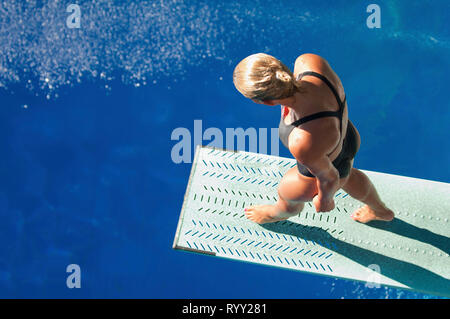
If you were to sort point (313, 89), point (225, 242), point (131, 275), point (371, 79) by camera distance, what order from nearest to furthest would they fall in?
point (313, 89) → point (225, 242) → point (131, 275) → point (371, 79)

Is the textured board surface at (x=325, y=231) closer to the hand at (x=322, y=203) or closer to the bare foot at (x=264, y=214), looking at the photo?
the bare foot at (x=264, y=214)

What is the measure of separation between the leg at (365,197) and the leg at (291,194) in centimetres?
36

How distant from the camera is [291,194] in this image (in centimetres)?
267

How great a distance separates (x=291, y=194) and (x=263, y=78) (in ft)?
3.28

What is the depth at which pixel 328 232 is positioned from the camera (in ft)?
11.3

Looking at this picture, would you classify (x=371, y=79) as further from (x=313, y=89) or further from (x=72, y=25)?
(x=72, y=25)

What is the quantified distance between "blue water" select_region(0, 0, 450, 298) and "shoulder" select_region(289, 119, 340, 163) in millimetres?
2554

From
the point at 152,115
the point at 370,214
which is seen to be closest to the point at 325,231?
the point at 370,214

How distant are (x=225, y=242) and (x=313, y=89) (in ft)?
5.66

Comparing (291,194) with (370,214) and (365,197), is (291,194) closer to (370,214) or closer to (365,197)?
(365,197)

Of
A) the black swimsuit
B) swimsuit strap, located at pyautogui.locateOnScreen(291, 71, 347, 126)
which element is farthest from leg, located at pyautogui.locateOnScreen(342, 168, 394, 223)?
swimsuit strap, located at pyautogui.locateOnScreen(291, 71, 347, 126)

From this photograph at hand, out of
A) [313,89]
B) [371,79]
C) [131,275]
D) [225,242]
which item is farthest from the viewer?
[371,79]

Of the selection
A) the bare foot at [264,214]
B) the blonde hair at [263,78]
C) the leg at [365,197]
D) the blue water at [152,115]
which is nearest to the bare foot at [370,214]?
the leg at [365,197]

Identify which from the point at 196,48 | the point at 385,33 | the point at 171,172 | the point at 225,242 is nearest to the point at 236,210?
the point at 225,242
